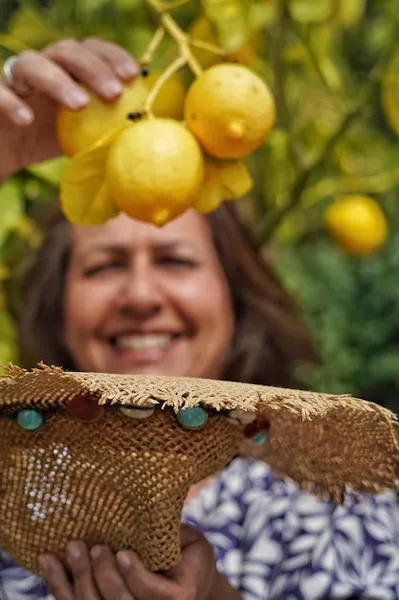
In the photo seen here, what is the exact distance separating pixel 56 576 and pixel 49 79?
12.7 inches

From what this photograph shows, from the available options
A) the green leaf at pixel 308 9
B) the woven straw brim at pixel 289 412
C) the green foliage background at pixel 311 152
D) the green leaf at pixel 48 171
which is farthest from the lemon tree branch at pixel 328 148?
the woven straw brim at pixel 289 412

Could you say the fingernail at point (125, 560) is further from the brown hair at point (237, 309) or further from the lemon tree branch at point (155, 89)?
the brown hair at point (237, 309)

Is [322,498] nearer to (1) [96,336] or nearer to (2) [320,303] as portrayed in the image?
(1) [96,336]

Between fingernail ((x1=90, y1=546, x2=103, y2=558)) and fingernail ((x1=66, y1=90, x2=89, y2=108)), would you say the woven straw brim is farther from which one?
fingernail ((x1=66, y1=90, x2=89, y2=108))

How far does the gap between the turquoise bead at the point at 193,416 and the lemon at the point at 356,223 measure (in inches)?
27.3

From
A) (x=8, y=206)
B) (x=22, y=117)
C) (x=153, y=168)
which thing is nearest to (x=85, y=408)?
(x=153, y=168)

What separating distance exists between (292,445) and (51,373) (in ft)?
0.57

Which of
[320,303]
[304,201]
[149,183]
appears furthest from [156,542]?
[320,303]

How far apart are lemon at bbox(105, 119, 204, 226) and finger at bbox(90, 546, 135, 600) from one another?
193 millimetres

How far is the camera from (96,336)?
97 centimetres

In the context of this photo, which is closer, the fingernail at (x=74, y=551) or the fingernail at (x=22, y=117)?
the fingernail at (x=74, y=551)

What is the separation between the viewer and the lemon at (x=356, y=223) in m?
1.07

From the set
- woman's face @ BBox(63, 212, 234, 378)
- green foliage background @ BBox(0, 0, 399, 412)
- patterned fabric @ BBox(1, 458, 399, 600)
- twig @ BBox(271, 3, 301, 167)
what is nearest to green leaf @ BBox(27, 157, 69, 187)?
green foliage background @ BBox(0, 0, 399, 412)

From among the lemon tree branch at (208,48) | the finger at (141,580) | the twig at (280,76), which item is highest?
the twig at (280,76)
